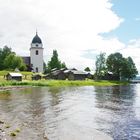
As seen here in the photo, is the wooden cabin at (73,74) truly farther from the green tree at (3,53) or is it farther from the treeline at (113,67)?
the green tree at (3,53)

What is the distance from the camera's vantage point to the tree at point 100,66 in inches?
6791

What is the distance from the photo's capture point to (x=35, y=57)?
18862 cm

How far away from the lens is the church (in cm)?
18512

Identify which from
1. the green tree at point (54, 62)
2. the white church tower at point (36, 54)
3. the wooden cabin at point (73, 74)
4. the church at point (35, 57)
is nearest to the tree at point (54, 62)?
the green tree at point (54, 62)

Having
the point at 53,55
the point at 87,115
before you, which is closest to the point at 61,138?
the point at 87,115

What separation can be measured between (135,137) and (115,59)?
482ft

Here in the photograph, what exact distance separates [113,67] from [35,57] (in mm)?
43674

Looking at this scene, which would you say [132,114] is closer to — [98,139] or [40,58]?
[98,139]

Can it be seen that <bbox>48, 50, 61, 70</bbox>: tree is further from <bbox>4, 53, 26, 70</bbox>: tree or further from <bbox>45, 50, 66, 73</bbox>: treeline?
<bbox>4, 53, 26, 70</bbox>: tree

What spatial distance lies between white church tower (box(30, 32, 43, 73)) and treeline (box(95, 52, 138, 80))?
3244 cm

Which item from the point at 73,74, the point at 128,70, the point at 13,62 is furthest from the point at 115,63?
the point at 13,62

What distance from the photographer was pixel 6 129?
→ 2844cm

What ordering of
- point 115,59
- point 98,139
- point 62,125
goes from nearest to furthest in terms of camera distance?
point 98,139
point 62,125
point 115,59

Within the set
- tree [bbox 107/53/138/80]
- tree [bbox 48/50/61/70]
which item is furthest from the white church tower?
tree [bbox 107/53/138/80]
